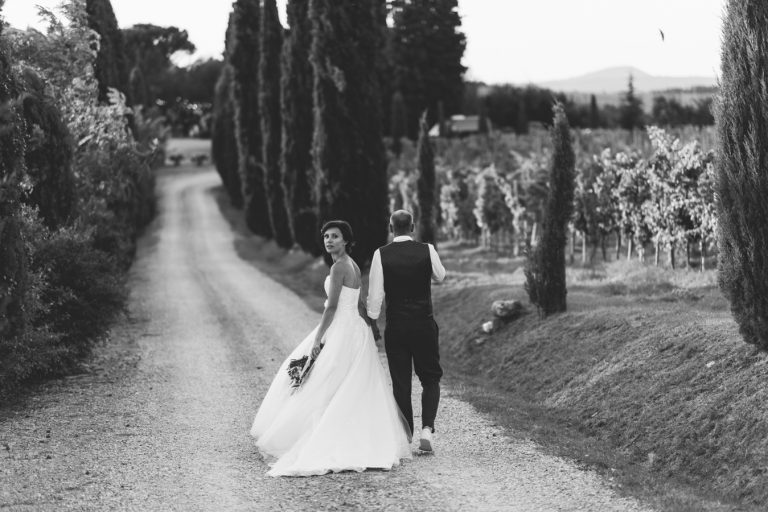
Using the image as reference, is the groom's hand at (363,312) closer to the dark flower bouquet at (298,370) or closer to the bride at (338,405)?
the bride at (338,405)

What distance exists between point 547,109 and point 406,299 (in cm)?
6959

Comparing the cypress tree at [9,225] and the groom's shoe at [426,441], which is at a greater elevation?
the cypress tree at [9,225]

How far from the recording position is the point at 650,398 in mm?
9094

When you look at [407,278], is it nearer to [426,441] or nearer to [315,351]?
[315,351]

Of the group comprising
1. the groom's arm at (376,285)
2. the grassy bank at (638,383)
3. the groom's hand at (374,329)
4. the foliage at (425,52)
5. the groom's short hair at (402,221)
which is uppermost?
the foliage at (425,52)

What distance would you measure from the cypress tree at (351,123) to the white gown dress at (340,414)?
16368mm

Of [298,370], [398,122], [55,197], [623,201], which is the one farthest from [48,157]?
[398,122]

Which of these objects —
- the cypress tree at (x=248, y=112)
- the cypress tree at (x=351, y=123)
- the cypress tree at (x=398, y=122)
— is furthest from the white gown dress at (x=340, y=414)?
the cypress tree at (x=398, y=122)

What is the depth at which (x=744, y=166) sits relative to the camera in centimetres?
856

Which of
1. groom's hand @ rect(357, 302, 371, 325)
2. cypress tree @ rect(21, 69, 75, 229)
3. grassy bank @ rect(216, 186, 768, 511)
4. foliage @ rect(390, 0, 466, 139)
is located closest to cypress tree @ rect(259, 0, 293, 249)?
grassy bank @ rect(216, 186, 768, 511)

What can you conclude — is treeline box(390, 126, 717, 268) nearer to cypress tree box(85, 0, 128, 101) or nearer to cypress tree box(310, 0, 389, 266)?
cypress tree box(310, 0, 389, 266)

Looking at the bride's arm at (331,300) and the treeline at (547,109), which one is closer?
the bride's arm at (331,300)

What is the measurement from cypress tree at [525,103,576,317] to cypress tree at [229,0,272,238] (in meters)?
25.7

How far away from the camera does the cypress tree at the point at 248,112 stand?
39.2m
